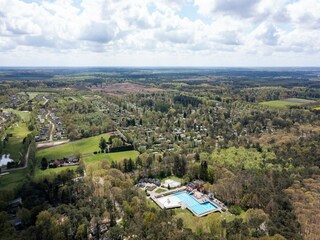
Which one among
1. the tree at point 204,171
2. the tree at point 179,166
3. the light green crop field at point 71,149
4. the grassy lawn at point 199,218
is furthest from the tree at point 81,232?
the light green crop field at point 71,149

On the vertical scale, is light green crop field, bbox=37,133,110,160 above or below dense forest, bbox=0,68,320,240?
below

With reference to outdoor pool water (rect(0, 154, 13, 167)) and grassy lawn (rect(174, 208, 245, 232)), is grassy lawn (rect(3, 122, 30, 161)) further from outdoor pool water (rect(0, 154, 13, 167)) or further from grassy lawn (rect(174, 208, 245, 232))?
grassy lawn (rect(174, 208, 245, 232))

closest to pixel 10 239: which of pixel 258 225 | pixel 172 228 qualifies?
pixel 172 228

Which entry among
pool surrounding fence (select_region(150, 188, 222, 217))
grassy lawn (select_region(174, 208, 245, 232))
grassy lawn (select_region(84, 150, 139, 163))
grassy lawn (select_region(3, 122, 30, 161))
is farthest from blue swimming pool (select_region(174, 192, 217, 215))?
grassy lawn (select_region(3, 122, 30, 161))

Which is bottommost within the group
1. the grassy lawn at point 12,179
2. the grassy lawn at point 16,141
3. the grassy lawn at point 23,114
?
the grassy lawn at point 23,114

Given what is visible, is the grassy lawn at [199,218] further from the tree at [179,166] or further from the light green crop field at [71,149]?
the light green crop field at [71,149]

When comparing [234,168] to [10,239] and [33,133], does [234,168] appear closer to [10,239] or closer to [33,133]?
[10,239]
